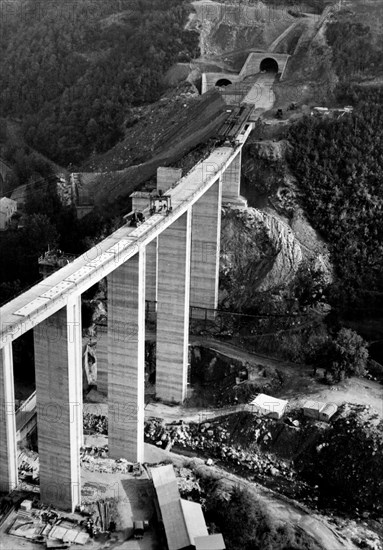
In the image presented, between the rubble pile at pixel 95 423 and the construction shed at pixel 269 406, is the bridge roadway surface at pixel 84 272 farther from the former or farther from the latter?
the construction shed at pixel 269 406

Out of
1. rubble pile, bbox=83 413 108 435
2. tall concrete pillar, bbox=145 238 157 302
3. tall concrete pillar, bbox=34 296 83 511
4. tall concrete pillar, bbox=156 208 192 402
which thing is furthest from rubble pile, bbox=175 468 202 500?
tall concrete pillar, bbox=145 238 157 302

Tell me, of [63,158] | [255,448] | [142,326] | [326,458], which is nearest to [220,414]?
[255,448]

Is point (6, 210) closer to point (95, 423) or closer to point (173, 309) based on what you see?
point (173, 309)

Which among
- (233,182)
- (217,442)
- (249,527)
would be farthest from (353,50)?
(249,527)

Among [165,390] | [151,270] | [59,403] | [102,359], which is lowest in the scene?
[165,390]

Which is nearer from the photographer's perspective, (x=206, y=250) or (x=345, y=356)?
(x=345, y=356)

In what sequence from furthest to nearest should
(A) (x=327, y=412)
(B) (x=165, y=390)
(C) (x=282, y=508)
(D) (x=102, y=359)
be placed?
(B) (x=165, y=390) → (D) (x=102, y=359) → (A) (x=327, y=412) → (C) (x=282, y=508)

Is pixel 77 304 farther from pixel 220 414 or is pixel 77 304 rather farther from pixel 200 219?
pixel 200 219

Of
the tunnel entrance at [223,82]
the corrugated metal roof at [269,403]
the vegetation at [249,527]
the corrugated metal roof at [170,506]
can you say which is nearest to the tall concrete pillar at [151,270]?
the corrugated metal roof at [269,403]
